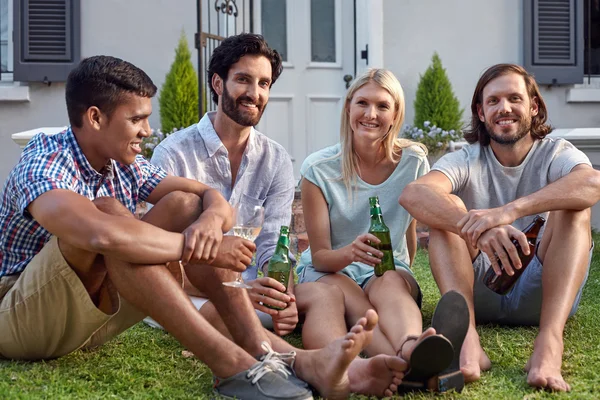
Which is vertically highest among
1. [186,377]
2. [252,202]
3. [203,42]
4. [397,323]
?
[203,42]

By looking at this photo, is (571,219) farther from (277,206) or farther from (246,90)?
(246,90)

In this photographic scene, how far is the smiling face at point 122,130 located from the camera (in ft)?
8.80

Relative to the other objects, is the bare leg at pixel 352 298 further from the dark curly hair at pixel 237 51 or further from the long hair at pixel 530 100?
the dark curly hair at pixel 237 51

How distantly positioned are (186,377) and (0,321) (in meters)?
0.66

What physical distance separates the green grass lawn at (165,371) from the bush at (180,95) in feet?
11.7

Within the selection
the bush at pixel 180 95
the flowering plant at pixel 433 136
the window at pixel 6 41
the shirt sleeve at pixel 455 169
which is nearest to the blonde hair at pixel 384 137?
the shirt sleeve at pixel 455 169

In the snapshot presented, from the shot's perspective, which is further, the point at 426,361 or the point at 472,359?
the point at 472,359

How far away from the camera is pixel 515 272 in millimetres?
3041

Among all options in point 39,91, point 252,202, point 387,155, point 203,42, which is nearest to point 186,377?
point 252,202

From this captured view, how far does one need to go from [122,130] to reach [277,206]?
104 centimetres

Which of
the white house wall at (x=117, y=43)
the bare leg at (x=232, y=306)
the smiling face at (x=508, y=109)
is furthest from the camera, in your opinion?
the white house wall at (x=117, y=43)

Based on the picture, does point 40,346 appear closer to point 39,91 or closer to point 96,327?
point 96,327

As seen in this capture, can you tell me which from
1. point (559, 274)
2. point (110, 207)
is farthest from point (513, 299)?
point (110, 207)

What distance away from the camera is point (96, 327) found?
265cm
